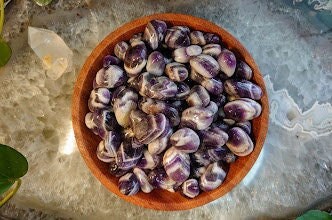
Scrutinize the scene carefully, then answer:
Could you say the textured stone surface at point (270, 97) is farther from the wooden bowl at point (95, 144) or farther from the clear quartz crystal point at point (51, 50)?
the wooden bowl at point (95, 144)

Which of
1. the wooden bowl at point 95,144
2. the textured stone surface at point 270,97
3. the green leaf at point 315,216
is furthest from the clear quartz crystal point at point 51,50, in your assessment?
the green leaf at point 315,216

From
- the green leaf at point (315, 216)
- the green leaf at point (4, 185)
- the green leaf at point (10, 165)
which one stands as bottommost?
the green leaf at point (4, 185)

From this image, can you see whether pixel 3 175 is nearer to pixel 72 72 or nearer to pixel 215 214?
pixel 72 72

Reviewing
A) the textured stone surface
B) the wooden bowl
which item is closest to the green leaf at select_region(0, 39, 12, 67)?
the textured stone surface

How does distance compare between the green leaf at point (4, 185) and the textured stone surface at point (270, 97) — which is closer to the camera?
the green leaf at point (4, 185)

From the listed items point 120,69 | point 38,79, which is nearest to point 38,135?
point 38,79

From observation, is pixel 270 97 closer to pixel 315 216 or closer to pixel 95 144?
pixel 315 216
